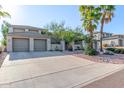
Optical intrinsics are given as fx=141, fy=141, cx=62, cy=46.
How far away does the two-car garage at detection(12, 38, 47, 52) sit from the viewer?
21625 millimetres

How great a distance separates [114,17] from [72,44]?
1204 cm

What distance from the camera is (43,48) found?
81.1ft

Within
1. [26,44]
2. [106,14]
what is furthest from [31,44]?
[106,14]

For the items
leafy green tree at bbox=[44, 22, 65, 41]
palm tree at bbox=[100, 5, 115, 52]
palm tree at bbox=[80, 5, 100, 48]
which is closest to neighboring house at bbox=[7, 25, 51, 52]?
leafy green tree at bbox=[44, 22, 65, 41]

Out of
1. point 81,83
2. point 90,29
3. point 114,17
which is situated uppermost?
point 114,17

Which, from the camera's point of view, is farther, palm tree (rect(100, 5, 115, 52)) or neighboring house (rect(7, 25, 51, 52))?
neighboring house (rect(7, 25, 51, 52))

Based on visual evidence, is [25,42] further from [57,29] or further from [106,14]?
[106,14]

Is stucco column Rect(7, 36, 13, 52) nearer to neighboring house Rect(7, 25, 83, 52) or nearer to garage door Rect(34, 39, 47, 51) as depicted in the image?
neighboring house Rect(7, 25, 83, 52)

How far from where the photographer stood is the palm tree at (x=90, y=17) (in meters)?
19.5

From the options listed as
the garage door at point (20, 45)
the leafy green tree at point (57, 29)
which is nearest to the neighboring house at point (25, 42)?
the garage door at point (20, 45)

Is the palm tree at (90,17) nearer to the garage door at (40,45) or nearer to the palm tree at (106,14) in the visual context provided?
the palm tree at (106,14)
